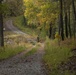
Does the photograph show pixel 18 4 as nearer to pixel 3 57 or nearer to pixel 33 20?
pixel 33 20

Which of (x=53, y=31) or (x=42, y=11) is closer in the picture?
(x=42, y=11)

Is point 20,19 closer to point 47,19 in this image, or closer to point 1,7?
point 47,19

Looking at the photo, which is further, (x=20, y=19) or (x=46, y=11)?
(x=20, y=19)

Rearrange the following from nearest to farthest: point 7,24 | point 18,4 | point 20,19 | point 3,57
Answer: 1. point 3,57
2. point 18,4
3. point 7,24
4. point 20,19

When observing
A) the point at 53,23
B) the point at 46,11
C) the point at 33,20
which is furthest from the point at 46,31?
the point at 46,11

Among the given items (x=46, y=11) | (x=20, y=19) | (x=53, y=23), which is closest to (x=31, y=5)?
(x=53, y=23)

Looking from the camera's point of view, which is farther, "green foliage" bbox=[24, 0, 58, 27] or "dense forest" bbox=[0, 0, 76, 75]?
"green foliage" bbox=[24, 0, 58, 27]

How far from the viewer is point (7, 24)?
83.1 meters

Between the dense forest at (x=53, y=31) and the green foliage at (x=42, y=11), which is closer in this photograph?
the dense forest at (x=53, y=31)

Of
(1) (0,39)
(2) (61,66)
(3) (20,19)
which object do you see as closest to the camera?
(2) (61,66)

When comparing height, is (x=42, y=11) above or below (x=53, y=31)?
above

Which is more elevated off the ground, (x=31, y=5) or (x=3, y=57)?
(x=31, y=5)

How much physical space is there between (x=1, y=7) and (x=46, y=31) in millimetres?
35270

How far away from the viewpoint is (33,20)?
5850cm
